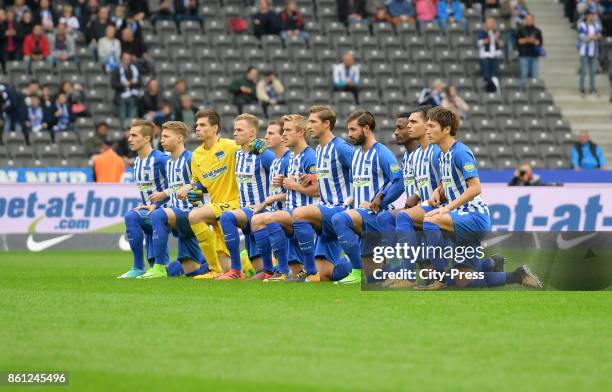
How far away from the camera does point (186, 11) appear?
29797mm

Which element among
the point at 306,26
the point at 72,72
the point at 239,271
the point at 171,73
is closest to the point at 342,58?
the point at 306,26

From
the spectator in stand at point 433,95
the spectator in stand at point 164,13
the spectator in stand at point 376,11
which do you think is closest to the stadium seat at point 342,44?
the spectator in stand at point 376,11

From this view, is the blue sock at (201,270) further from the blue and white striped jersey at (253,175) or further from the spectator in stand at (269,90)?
the spectator in stand at (269,90)

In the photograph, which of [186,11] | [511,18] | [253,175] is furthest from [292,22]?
[253,175]

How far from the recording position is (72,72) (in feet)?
91.6

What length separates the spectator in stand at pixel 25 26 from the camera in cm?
2784

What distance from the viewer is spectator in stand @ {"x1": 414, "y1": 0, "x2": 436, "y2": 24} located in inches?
1232

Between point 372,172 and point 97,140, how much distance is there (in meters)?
12.4

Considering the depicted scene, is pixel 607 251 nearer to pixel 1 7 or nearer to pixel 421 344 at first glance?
pixel 421 344

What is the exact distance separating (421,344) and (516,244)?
4.10 metres

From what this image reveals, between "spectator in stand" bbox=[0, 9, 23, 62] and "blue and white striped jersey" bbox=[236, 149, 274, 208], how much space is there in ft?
46.4

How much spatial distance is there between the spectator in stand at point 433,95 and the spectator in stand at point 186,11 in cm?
579

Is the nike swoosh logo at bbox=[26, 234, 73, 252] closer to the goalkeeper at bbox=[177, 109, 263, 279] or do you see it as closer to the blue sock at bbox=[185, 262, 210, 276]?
the blue sock at bbox=[185, 262, 210, 276]

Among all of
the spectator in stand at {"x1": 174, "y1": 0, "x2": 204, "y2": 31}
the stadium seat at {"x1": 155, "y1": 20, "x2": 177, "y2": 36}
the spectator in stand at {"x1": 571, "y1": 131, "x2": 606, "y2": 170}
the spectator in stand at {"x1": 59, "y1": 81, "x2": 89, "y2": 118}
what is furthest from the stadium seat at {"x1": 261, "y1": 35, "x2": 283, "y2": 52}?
the spectator in stand at {"x1": 571, "y1": 131, "x2": 606, "y2": 170}
